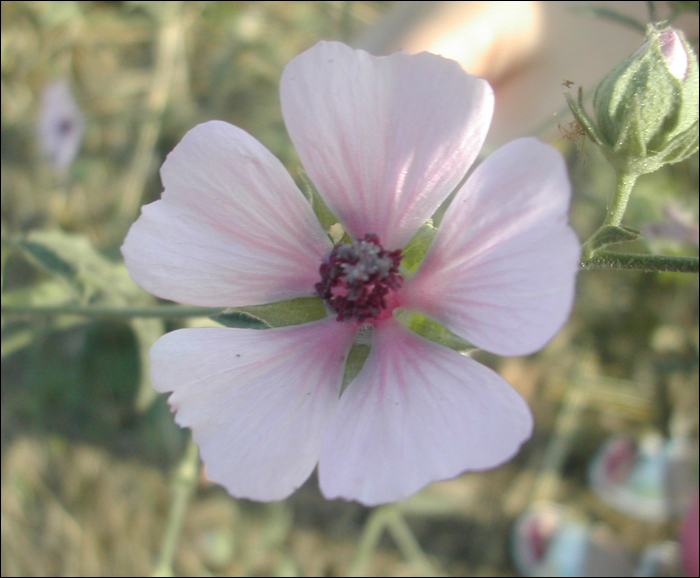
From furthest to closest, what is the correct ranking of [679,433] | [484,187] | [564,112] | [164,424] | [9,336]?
[679,433] < [164,424] < [9,336] < [564,112] < [484,187]

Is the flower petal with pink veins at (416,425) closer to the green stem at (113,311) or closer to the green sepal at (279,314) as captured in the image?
the green sepal at (279,314)

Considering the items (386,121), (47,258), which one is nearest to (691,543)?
(386,121)

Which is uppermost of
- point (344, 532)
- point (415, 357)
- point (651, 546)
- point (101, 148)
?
point (415, 357)

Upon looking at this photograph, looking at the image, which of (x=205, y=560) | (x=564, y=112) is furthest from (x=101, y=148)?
(x=564, y=112)

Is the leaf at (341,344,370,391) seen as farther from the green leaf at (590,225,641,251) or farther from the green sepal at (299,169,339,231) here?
the green leaf at (590,225,641,251)

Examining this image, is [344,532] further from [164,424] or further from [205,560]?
[164,424]

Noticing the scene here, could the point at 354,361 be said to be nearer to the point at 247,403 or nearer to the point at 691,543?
the point at 247,403
